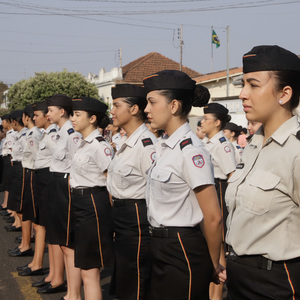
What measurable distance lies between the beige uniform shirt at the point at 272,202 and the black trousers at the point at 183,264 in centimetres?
62

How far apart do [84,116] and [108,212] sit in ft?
3.38

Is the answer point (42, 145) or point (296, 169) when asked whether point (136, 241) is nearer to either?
point (296, 169)

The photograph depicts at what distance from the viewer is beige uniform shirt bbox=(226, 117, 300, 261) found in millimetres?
2318

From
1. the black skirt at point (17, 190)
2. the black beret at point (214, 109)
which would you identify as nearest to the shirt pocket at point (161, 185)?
the black beret at point (214, 109)

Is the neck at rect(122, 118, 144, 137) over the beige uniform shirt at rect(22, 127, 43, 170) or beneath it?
over

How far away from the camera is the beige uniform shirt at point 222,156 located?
6.12 metres

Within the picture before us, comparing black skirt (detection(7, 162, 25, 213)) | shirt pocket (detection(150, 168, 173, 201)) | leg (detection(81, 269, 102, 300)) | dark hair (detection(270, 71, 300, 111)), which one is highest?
dark hair (detection(270, 71, 300, 111))

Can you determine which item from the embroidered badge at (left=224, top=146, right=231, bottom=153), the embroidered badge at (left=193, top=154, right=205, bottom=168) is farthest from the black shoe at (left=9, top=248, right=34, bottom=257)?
the embroidered badge at (left=193, top=154, right=205, bottom=168)

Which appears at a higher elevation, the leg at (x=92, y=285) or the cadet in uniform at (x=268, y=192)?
the cadet in uniform at (x=268, y=192)

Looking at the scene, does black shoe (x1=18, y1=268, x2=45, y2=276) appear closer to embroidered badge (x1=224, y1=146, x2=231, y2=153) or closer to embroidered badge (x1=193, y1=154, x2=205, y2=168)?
embroidered badge (x1=224, y1=146, x2=231, y2=153)

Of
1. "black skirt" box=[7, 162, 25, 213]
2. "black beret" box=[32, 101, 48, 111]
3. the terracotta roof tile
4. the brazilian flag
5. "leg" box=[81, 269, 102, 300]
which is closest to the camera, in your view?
"leg" box=[81, 269, 102, 300]

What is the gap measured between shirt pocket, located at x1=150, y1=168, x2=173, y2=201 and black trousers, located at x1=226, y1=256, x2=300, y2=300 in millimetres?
786

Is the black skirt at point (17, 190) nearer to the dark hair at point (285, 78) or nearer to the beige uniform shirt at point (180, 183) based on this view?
the beige uniform shirt at point (180, 183)

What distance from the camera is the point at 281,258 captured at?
2312 mm
